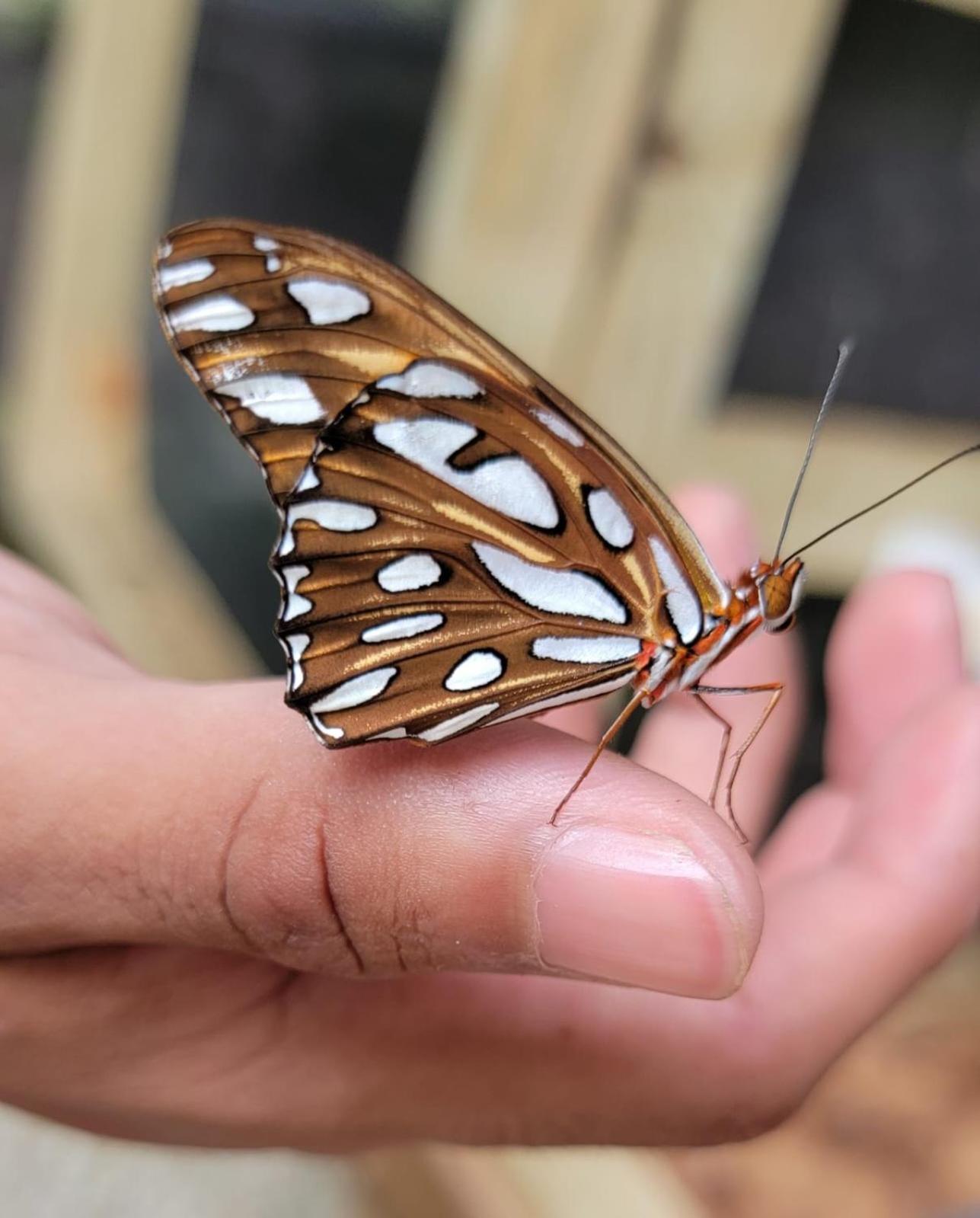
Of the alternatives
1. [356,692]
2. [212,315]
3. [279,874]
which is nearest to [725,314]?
[212,315]

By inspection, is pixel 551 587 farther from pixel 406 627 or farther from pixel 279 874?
pixel 279 874

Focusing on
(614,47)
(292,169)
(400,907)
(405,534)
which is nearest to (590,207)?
(614,47)

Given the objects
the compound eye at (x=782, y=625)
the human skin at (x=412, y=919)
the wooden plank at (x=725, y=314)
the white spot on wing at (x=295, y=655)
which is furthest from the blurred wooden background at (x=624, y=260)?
the white spot on wing at (x=295, y=655)

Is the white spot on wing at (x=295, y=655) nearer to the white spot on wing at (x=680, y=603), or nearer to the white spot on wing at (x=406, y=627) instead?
the white spot on wing at (x=406, y=627)

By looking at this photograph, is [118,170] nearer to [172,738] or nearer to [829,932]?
[172,738]

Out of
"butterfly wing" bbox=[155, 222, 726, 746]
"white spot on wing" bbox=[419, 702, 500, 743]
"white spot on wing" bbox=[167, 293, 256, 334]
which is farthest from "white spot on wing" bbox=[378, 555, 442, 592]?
"white spot on wing" bbox=[167, 293, 256, 334]

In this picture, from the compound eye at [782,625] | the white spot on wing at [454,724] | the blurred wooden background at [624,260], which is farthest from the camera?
the blurred wooden background at [624,260]
